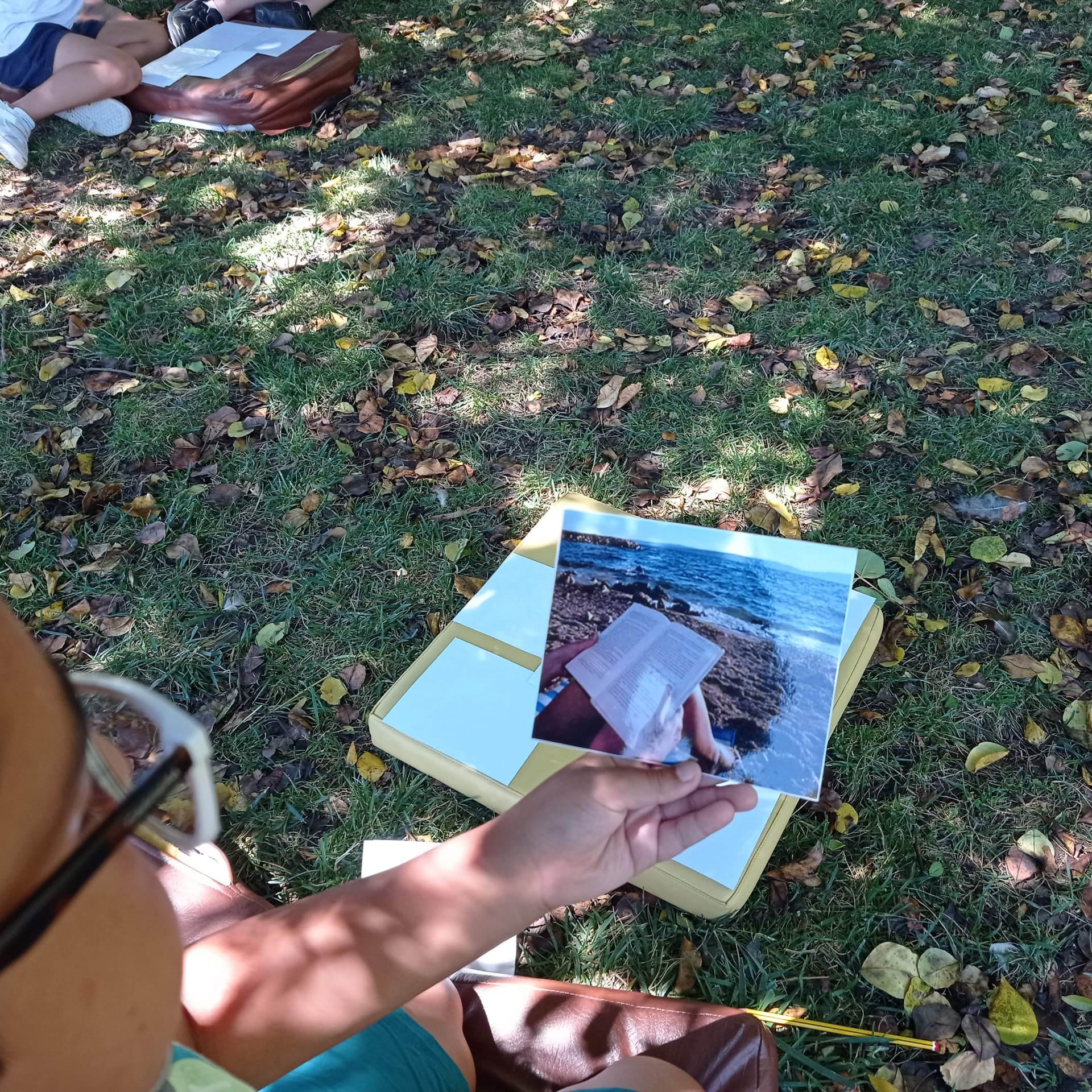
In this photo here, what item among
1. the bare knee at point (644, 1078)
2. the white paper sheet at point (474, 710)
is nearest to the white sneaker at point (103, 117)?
the white paper sheet at point (474, 710)

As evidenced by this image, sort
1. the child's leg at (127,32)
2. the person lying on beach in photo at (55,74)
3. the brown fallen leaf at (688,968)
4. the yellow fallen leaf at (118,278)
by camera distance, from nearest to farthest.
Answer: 1. the brown fallen leaf at (688,968)
2. the yellow fallen leaf at (118,278)
3. the person lying on beach in photo at (55,74)
4. the child's leg at (127,32)

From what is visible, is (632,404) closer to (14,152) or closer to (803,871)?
(803,871)

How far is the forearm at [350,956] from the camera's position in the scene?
111 centimetres

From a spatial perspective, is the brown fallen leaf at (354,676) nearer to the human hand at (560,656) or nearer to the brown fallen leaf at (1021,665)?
the human hand at (560,656)

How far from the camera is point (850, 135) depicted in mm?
3691

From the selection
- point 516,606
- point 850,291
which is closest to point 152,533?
point 516,606

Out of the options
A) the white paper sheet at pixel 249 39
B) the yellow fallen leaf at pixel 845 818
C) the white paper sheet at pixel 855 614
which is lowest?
the yellow fallen leaf at pixel 845 818

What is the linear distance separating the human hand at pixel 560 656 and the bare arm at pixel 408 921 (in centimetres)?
36

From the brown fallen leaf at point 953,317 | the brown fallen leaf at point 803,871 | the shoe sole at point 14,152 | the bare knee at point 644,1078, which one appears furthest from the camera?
Answer: the shoe sole at point 14,152

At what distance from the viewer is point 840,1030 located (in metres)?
1.68

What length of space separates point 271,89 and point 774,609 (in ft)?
12.5

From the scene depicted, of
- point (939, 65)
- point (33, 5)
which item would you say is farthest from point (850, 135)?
point (33, 5)

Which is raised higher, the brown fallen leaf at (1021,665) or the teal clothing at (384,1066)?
the teal clothing at (384,1066)

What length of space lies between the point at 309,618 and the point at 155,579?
0.52 meters
